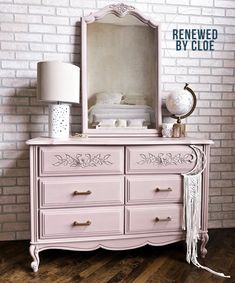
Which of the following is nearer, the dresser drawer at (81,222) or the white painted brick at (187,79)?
the dresser drawer at (81,222)

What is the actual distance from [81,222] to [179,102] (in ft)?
3.54

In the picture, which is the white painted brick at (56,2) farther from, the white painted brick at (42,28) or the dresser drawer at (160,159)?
the dresser drawer at (160,159)

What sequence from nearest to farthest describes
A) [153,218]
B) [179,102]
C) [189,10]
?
[153,218] < [179,102] < [189,10]

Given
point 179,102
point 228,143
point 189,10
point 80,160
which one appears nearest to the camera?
point 80,160

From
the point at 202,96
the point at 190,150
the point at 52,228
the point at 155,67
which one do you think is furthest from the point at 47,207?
the point at 202,96

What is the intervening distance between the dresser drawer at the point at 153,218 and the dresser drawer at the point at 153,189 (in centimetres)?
5

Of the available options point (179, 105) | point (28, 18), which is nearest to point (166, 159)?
point (179, 105)

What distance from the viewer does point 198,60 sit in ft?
7.95

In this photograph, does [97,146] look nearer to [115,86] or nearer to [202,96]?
[115,86]

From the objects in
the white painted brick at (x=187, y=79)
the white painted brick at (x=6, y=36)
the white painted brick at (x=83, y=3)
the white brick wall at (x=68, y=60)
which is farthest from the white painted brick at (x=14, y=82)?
the white painted brick at (x=187, y=79)

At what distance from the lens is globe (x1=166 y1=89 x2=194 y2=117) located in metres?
2.18

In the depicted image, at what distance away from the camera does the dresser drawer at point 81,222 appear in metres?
1.83

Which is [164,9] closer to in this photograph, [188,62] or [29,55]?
[188,62]

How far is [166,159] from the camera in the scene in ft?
6.31
